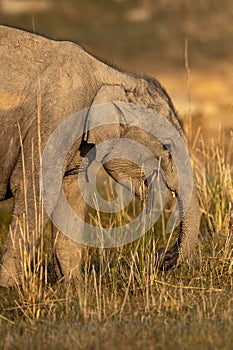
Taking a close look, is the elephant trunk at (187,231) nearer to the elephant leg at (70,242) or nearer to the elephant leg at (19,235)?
the elephant leg at (70,242)

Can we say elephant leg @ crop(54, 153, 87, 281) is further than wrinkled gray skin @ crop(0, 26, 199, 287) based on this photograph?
Yes

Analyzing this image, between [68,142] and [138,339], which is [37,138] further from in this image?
[138,339]

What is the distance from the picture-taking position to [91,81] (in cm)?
695

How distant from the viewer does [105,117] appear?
688cm

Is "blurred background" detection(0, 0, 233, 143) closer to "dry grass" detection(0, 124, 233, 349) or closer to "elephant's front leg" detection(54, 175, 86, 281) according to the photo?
"elephant's front leg" detection(54, 175, 86, 281)

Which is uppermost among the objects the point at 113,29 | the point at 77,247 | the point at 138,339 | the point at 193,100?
the point at 113,29

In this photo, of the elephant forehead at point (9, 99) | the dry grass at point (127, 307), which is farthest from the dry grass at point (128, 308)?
the elephant forehead at point (9, 99)

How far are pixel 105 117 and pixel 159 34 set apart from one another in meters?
36.8

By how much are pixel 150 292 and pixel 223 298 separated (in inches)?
22.9

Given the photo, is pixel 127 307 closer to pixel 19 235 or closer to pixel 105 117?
pixel 19 235

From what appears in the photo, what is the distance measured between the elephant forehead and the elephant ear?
1.79ft

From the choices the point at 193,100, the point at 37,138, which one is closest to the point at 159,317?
the point at 37,138

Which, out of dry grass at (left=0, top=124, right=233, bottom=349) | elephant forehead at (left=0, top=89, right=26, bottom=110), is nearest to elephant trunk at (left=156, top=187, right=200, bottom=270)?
dry grass at (left=0, top=124, right=233, bottom=349)

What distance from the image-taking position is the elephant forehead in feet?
21.5
